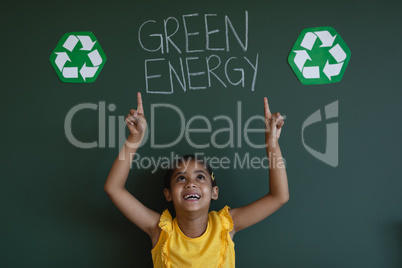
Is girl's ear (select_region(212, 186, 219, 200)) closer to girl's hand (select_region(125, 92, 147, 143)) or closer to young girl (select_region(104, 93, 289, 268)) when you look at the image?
young girl (select_region(104, 93, 289, 268))

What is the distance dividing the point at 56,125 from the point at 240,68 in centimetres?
87

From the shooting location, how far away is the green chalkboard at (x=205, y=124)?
140cm

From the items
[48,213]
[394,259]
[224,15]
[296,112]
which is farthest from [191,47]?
[394,259]

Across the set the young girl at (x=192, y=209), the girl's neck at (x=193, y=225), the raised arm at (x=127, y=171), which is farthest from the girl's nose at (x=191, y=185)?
the raised arm at (x=127, y=171)

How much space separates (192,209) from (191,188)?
8cm

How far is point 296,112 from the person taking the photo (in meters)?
1.42

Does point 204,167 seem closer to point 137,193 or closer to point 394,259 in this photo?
point 137,193

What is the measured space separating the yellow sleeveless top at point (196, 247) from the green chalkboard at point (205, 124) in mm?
186

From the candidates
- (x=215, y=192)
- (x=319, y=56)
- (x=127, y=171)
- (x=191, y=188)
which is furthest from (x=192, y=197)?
(x=319, y=56)

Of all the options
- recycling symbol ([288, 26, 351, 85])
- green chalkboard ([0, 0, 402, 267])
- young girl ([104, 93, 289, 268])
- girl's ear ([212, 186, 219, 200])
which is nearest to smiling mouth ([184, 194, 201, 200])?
young girl ([104, 93, 289, 268])

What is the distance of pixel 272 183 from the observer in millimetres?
1223

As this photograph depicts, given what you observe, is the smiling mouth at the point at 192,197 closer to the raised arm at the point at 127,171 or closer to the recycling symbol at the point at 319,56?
the raised arm at the point at 127,171

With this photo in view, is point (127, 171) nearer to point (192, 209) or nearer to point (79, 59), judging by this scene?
point (192, 209)

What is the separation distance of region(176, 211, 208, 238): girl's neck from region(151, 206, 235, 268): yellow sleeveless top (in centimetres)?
2
